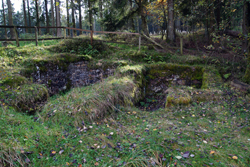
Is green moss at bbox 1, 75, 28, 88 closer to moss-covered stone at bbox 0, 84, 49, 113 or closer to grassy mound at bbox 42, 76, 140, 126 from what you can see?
moss-covered stone at bbox 0, 84, 49, 113

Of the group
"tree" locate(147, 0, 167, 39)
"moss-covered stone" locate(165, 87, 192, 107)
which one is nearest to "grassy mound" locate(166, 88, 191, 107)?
"moss-covered stone" locate(165, 87, 192, 107)

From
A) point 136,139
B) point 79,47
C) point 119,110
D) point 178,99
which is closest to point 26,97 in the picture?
point 119,110

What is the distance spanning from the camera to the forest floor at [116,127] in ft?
10.0

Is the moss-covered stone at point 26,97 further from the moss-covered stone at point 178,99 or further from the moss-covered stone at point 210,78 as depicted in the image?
the moss-covered stone at point 210,78

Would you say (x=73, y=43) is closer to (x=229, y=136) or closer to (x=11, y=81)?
(x=11, y=81)

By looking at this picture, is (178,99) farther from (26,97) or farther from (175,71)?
(26,97)

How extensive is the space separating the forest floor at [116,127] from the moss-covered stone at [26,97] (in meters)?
0.03

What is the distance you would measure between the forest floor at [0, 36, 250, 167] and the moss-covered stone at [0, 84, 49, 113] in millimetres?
31

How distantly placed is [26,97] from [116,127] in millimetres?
3143

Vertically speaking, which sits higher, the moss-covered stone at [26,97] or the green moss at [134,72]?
the green moss at [134,72]

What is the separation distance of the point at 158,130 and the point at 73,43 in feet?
24.6

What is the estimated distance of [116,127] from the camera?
14.9 feet

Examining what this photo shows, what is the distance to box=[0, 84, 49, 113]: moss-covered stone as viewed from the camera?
4.75 metres

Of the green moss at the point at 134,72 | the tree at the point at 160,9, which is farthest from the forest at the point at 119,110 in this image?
the tree at the point at 160,9
